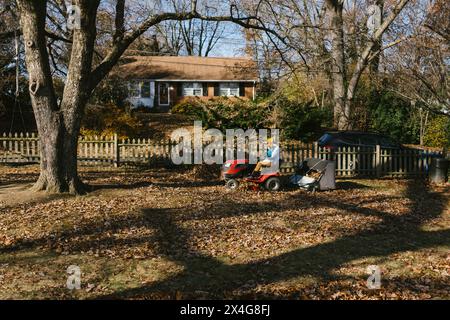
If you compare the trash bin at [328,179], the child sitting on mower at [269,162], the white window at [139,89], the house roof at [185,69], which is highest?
the house roof at [185,69]

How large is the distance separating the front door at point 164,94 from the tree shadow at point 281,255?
30096mm

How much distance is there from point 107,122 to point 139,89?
15.4m

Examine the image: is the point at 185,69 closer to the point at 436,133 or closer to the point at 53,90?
the point at 436,133

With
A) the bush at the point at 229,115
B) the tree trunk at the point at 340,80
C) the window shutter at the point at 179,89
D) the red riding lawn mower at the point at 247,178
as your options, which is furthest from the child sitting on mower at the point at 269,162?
the window shutter at the point at 179,89

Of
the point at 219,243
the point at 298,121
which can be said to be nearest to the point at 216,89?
the point at 298,121

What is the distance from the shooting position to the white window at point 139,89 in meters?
36.4

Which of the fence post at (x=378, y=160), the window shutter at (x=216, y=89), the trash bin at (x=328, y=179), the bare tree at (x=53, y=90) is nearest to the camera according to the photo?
the bare tree at (x=53, y=90)

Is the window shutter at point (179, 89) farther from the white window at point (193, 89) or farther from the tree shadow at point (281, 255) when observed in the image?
the tree shadow at point (281, 255)

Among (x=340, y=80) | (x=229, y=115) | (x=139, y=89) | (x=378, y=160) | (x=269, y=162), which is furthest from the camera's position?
(x=139, y=89)

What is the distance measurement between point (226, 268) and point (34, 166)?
47.7 feet

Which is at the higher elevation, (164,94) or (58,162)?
(164,94)

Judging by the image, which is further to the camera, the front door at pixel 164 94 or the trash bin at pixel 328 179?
the front door at pixel 164 94

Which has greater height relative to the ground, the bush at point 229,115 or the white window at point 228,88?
the white window at point 228,88

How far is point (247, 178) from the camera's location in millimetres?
14508
